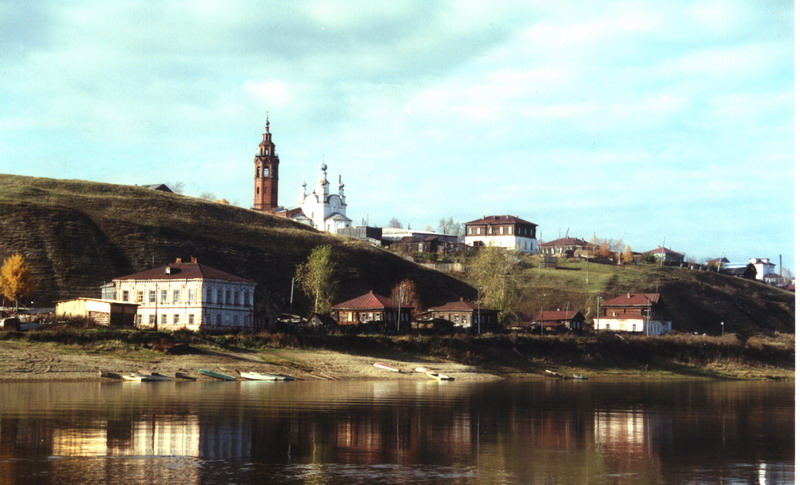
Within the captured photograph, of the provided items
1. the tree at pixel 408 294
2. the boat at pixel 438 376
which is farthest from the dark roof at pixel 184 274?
the tree at pixel 408 294

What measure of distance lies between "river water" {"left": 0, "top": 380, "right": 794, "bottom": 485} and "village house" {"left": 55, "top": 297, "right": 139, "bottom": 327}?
2519cm

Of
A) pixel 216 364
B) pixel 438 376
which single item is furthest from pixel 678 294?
pixel 216 364

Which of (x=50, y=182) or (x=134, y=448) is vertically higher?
(x=50, y=182)

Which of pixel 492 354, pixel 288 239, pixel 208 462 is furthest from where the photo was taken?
pixel 288 239

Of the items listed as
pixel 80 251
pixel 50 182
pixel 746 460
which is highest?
pixel 50 182

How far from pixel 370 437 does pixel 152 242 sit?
323ft

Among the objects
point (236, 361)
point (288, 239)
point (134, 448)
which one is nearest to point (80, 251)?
point (288, 239)

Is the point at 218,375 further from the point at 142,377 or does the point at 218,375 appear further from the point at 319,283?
the point at 319,283

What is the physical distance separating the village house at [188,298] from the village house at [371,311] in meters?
14.9

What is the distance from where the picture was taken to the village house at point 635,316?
134625mm

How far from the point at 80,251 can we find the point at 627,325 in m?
71.3

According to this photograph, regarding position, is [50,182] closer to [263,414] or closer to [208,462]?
[263,414]

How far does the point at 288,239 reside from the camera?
15750cm

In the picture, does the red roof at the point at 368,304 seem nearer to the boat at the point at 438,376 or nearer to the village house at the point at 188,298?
the village house at the point at 188,298
